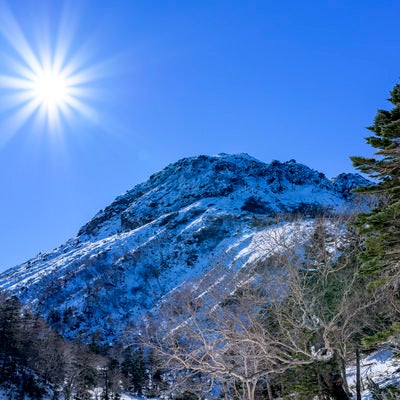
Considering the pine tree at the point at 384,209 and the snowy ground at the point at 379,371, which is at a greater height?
the pine tree at the point at 384,209

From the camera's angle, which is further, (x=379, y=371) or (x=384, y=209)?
(x=379, y=371)

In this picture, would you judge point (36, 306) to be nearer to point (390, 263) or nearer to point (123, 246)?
point (123, 246)

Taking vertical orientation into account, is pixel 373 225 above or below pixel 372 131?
below

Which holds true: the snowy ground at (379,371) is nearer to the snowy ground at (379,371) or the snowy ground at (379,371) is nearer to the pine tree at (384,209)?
the snowy ground at (379,371)

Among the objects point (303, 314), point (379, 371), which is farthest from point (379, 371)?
point (303, 314)

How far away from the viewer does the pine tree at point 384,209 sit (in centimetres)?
855

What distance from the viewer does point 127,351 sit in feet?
201

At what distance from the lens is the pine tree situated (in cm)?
855

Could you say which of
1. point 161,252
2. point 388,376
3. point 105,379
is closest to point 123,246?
point 161,252

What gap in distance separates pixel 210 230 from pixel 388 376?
559ft

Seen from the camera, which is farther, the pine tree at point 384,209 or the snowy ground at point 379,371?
the snowy ground at point 379,371

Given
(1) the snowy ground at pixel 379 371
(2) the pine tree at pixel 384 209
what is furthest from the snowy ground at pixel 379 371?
(2) the pine tree at pixel 384 209

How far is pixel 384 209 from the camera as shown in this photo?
28.6 feet

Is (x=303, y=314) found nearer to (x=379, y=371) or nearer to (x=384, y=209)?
(x=384, y=209)
